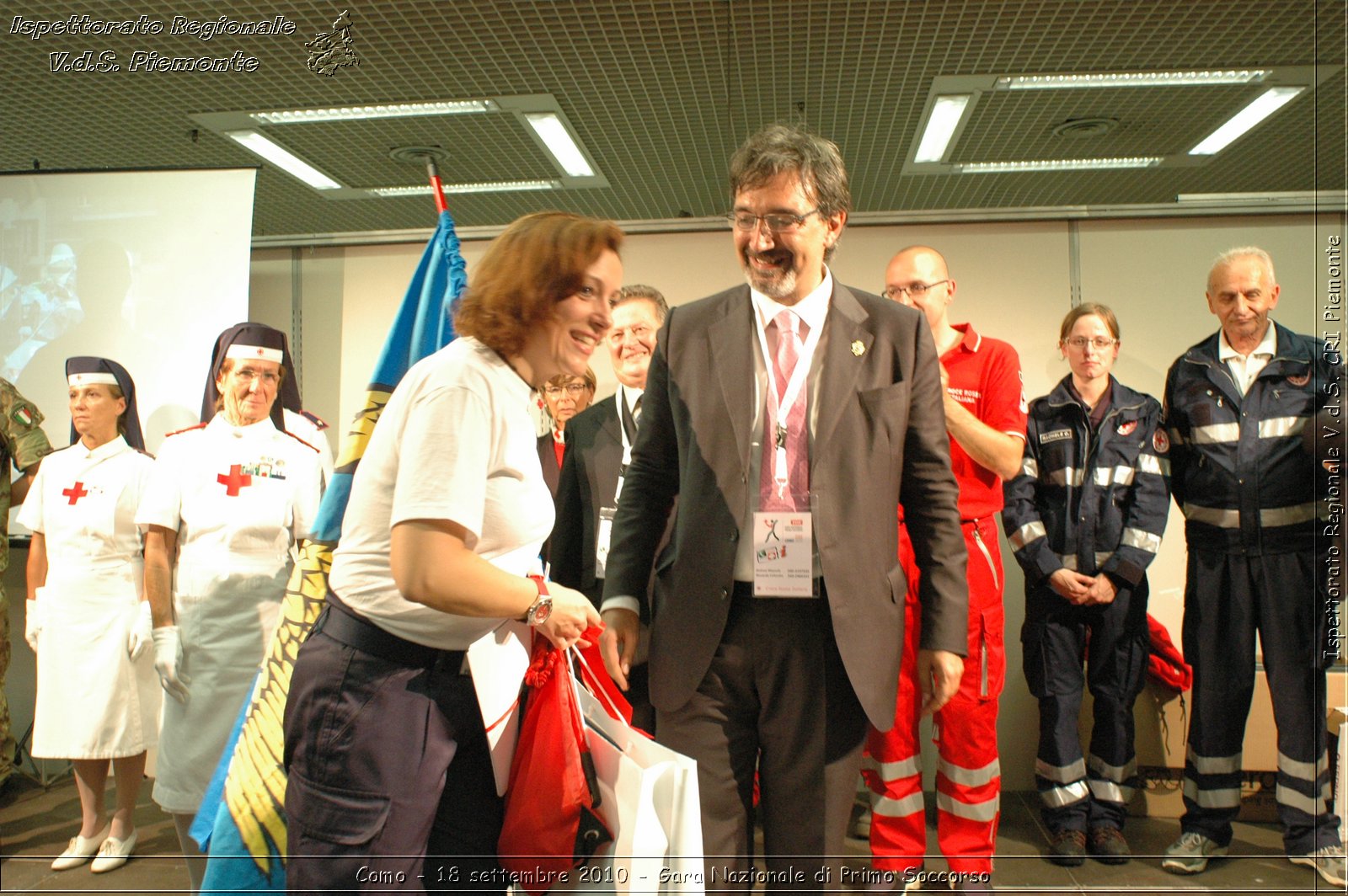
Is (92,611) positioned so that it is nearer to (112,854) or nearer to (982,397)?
(112,854)

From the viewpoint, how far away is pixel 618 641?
170 cm

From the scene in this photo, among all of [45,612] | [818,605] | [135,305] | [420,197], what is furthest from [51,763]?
[818,605]

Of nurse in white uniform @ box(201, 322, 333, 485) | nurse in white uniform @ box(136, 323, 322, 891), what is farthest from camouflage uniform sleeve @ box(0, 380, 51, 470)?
nurse in white uniform @ box(136, 323, 322, 891)

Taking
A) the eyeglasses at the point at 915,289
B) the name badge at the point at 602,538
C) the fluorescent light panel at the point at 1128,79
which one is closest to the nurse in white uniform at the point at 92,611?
the name badge at the point at 602,538

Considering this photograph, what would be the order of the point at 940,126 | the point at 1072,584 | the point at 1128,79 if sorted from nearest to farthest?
the point at 1072,584, the point at 1128,79, the point at 940,126

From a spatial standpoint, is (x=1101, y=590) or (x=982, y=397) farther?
(x=1101, y=590)

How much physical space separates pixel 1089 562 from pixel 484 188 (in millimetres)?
3974

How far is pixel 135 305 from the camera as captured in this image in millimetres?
3521

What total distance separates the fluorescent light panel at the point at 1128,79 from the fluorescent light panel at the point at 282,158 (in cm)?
374

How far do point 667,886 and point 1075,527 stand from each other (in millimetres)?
2463

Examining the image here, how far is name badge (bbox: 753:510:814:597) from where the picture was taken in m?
1.54

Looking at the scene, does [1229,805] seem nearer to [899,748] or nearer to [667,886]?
[899,748]

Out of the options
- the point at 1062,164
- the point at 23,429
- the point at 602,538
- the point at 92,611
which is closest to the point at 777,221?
the point at 602,538

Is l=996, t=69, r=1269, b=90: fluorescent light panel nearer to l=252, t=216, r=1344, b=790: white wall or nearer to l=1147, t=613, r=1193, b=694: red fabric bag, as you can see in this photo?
l=252, t=216, r=1344, b=790: white wall
